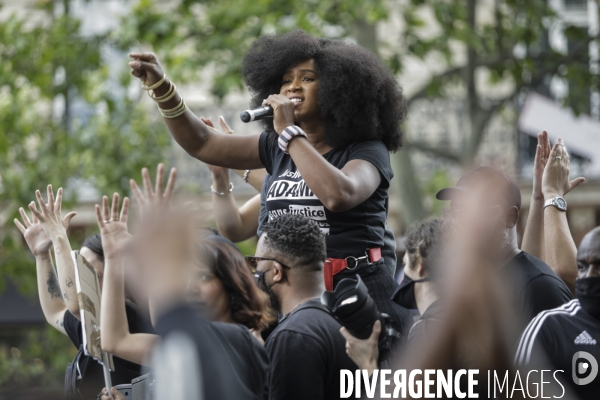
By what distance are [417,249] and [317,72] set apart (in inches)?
49.0

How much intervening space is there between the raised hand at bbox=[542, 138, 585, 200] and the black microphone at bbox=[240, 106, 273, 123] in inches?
51.3

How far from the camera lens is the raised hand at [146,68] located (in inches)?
168

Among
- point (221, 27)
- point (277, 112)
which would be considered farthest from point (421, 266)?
point (221, 27)

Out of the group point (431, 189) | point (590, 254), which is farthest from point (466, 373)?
point (431, 189)

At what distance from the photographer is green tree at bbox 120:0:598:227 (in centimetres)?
964

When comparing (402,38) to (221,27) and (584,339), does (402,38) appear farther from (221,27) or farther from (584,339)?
(584,339)

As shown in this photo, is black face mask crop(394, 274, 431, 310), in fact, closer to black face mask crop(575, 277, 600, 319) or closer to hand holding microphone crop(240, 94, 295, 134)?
black face mask crop(575, 277, 600, 319)

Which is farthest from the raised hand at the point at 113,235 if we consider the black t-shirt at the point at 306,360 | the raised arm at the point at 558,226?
the raised arm at the point at 558,226

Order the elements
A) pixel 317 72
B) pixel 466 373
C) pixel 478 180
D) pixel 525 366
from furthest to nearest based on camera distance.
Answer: pixel 317 72 < pixel 525 366 < pixel 466 373 < pixel 478 180

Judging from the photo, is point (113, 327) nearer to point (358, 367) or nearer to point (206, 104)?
point (358, 367)

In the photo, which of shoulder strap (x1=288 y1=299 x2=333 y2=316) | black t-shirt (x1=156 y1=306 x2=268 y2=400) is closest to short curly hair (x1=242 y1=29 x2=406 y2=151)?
shoulder strap (x1=288 y1=299 x2=333 y2=316)

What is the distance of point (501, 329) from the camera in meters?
2.59

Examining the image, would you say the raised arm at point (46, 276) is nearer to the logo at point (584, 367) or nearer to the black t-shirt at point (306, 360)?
the black t-shirt at point (306, 360)

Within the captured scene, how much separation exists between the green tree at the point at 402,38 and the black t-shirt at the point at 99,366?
15.5 ft
